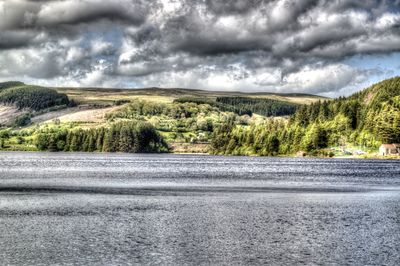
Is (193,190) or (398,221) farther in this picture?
(193,190)

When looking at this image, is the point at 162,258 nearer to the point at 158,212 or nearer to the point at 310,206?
the point at 158,212

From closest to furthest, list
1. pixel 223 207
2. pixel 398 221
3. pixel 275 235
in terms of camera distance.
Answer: pixel 275 235
pixel 398 221
pixel 223 207

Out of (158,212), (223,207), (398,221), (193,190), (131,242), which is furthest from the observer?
(193,190)

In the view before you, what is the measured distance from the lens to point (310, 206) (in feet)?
240

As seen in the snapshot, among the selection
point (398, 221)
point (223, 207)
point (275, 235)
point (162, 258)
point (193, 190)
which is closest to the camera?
point (162, 258)

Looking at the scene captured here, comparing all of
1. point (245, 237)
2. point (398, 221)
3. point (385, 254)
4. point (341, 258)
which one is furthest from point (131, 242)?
point (398, 221)

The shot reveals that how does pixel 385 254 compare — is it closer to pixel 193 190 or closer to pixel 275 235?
pixel 275 235

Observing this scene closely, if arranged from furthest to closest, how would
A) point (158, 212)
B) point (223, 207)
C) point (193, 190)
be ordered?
point (193, 190), point (223, 207), point (158, 212)

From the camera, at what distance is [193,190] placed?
96438mm

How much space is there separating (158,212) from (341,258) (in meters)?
28.9

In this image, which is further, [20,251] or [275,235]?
[275,235]

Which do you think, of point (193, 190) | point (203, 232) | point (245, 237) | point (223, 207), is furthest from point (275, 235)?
point (193, 190)

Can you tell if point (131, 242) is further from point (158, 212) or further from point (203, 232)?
point (158, 212)

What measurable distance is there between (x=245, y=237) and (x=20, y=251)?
19.7m
